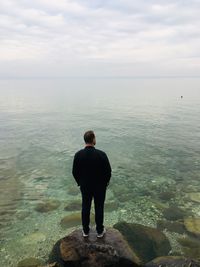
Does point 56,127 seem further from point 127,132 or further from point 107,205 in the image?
point 107,205

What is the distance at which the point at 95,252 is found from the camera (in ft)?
34.0

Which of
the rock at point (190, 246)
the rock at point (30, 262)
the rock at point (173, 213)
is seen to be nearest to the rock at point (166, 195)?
the rock at point (173, 213)

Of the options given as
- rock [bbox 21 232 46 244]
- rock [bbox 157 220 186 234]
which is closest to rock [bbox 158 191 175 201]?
rock [bbox 157 220 186 234]

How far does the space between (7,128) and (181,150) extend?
101ft

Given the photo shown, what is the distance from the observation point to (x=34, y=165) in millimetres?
28281

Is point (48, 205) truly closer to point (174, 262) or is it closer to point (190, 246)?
point (190, 246)

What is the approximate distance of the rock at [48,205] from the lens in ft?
61.2

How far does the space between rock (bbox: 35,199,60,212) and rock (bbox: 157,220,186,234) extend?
656 centimetres

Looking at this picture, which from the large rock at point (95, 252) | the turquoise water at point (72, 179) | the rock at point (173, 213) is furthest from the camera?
the rock at point (173, 213)

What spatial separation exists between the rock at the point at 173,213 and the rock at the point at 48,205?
6.72 meters

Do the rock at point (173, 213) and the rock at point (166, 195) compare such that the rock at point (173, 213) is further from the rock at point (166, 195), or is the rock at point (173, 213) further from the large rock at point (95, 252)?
the large rock at point (95, 252)

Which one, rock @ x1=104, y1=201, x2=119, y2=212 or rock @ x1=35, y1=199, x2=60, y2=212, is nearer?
rock @ x1=104, y1=201, x2=119, y2=212

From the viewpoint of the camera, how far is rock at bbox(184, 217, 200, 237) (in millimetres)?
15495

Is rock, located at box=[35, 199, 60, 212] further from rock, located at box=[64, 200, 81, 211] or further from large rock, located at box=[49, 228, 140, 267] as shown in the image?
large rock, located at box=[49, 228, 140, 267]
